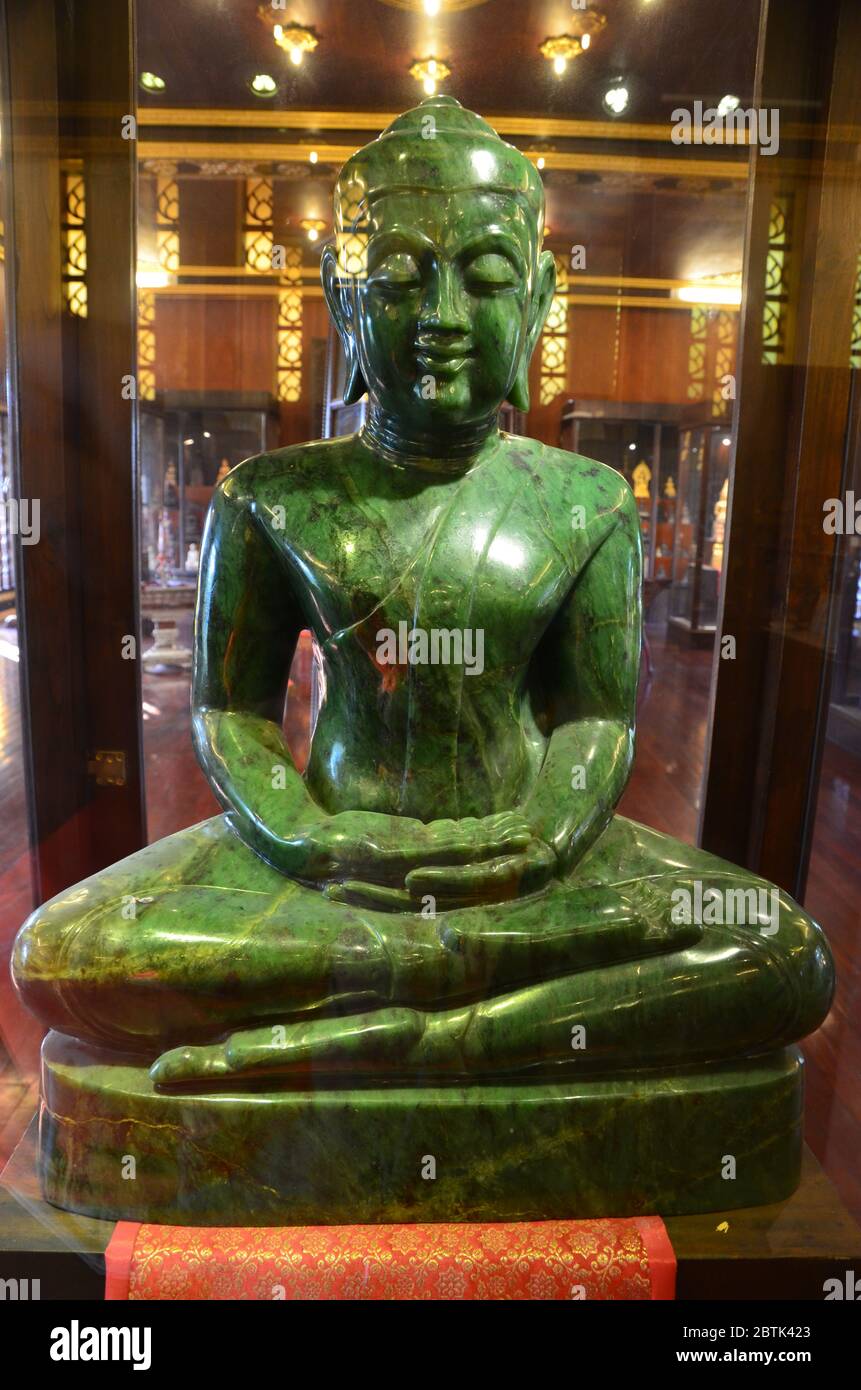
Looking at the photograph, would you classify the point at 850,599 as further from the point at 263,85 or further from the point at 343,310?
the point at 263,85

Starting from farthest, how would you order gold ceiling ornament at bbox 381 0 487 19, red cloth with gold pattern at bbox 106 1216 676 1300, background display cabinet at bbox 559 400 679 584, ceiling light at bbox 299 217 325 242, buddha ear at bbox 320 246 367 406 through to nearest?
1. background display cabinet at bbox 559 400 679 584
2. ceiling light at bbox 299 217 325 242
3. gold ceiling ornament at bbox 381 0 487 19
4. buddha ear at bbox 320 246 367 406
5. red cloth with gold pattern at bbox 106 1216 676 1300

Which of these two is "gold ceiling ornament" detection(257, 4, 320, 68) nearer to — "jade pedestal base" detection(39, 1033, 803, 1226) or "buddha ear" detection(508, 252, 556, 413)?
"buddha ear" detection(508, 252, 556, 413)

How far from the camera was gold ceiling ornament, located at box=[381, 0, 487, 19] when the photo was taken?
199 cm

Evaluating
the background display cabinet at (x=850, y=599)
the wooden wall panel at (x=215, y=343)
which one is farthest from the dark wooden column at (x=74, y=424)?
the background display cabinet at (x=850, y=599)

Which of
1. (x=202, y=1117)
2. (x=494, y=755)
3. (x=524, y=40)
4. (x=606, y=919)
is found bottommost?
(x=202, y=1117)

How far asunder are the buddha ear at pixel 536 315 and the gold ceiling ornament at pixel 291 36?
67 cm

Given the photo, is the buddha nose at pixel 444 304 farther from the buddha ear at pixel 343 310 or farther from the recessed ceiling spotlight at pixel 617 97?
the recessed ceiling spotlight at pixel 617 97

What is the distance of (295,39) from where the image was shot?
2033mm

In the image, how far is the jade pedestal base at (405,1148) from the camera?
1.62 m

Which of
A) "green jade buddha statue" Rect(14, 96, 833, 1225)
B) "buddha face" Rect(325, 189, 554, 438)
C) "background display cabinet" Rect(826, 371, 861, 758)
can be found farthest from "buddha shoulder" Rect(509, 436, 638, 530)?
"background display cabinet" Rect(826, 371, 861, 758)

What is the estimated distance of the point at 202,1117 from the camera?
1610mm
